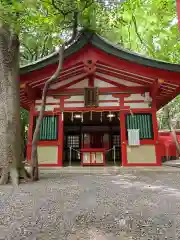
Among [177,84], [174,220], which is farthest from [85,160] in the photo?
[174,220]

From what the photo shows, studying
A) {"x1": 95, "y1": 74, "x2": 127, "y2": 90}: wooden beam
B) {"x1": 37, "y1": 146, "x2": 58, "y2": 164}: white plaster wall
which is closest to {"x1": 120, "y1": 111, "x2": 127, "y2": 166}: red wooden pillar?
{"x1": 95, "y1": 74, "x2": 127, "y2": 90}: wooden beam

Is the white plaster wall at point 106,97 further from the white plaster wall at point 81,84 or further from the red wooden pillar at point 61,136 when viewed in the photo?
the red wooden pillar at point 61,136

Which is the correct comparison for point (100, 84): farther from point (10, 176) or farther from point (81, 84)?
point (10, 176)

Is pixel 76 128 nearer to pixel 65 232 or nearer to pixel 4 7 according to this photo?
pixel 4 7

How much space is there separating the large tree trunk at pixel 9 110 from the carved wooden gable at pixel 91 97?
362 centimetres

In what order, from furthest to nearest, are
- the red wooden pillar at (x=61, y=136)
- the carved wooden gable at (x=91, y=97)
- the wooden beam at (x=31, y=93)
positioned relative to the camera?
the carved wooden gable at (x=91, y=97) → the red wooden pillar at (x=61, y=136) → the wooden beam at (x=31, y=93)

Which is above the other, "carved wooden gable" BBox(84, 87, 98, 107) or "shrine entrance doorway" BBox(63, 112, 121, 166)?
"carved wooden gable" BBox(84, 87, 98, 107)

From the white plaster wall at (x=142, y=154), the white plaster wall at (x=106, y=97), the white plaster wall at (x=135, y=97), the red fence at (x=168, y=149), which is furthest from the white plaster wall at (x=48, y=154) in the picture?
the red fence at (x=168, y=149)

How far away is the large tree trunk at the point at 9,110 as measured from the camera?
513 centimetres

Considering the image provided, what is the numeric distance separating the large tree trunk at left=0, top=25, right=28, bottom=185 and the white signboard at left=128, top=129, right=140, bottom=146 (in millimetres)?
4618

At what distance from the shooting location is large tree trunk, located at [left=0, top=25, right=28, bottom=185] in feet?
16.8

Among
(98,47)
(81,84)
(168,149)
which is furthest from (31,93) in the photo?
(168,149)

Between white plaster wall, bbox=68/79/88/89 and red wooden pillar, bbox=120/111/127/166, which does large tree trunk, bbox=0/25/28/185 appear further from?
red wooden pillar, bbox=120/111/127/166

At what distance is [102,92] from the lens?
357 inches
